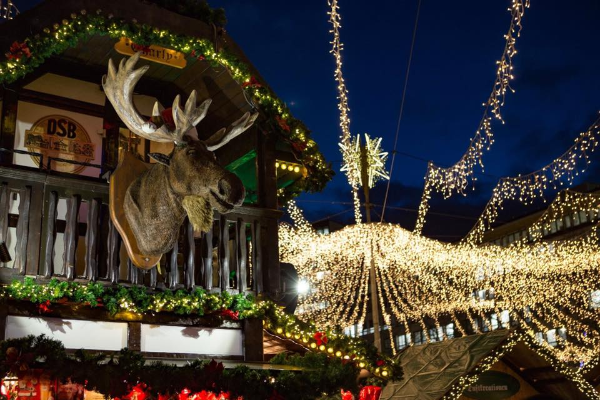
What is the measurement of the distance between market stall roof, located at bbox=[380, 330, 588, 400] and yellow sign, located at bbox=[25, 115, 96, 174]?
19.4ft

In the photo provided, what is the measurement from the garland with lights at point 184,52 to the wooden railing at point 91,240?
1128 millimetres

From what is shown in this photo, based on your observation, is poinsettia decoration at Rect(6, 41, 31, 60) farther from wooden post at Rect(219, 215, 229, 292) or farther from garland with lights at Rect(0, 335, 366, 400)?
garland with lights at Rect(0, 335, 366, 400)

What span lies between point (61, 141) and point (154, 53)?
6.33 ft

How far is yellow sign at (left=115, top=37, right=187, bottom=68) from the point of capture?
32.2 ft

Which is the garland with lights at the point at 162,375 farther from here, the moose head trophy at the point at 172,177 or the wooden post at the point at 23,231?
the moose head trophy at the point at 172,177

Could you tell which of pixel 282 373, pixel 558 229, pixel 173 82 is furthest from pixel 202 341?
pixel 558 229

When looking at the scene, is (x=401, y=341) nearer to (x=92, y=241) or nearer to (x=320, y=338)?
(x=320, y=338)

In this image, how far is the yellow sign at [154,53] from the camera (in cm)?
981

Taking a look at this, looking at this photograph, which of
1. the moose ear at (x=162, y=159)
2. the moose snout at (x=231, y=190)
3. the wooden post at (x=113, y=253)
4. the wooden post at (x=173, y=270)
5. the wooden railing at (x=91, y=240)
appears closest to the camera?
the moose snout at (x=231, y=190)

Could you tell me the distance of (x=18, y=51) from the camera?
8.47m

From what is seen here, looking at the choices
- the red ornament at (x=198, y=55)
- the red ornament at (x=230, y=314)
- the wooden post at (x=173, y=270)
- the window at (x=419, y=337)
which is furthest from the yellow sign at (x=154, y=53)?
the window at (x=419, y=337)

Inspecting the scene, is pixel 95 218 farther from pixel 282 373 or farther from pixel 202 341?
pixel 282 373

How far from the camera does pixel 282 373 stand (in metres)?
8.62

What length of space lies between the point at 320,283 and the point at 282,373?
20.3 m
